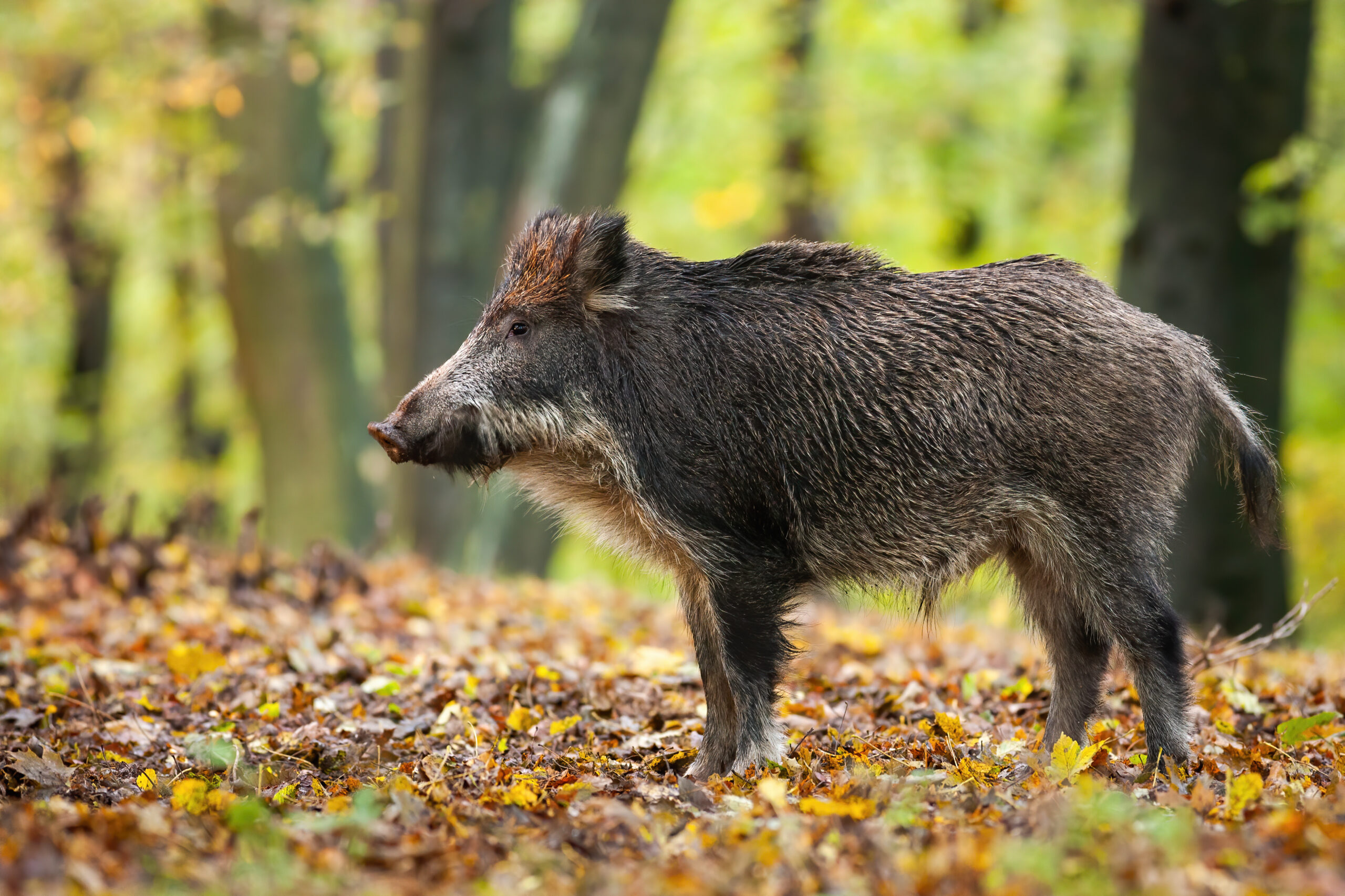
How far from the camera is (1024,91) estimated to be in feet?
59.2

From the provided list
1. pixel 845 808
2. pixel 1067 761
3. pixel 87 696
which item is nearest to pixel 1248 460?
pixel 1067 761

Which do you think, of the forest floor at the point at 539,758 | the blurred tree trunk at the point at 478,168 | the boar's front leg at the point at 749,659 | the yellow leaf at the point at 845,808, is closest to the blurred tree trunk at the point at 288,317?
the blurred tree trunk at the point at 478,168

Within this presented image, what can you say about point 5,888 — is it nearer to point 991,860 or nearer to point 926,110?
point 991,860

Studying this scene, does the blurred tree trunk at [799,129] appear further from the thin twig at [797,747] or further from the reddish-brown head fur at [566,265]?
the thin twig at [797,747]

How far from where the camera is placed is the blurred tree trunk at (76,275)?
1653 centimetres

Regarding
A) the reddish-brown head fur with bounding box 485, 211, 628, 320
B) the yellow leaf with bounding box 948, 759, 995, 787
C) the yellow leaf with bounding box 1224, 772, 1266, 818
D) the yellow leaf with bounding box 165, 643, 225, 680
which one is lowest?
the yellow leaf with bounding box 165, 643, 225, 680

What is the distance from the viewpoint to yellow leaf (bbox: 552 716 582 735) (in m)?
5.12

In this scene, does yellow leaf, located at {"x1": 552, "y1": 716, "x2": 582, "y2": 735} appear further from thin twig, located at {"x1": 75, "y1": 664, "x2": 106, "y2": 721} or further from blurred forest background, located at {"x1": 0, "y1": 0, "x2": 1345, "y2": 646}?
thin twig, located at {"x1": 75, "y1": 664, "x2": 106, "y2": 721}

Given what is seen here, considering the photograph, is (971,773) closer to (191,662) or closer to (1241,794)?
(1241,794)

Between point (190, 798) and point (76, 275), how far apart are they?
16.5 meters

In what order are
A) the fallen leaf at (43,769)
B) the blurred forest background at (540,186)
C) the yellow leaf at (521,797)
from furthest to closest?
the blurred forest background at (540,186)
the fallen leaf at (43,769)
the yellow leaf at (521,797)

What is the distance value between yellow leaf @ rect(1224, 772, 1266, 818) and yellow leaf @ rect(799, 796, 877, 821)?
1.01 metres

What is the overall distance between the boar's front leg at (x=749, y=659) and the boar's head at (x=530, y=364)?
2.94 feet

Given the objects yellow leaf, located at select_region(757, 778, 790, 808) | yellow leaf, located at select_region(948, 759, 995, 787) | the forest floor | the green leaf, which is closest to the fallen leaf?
the forest floor
